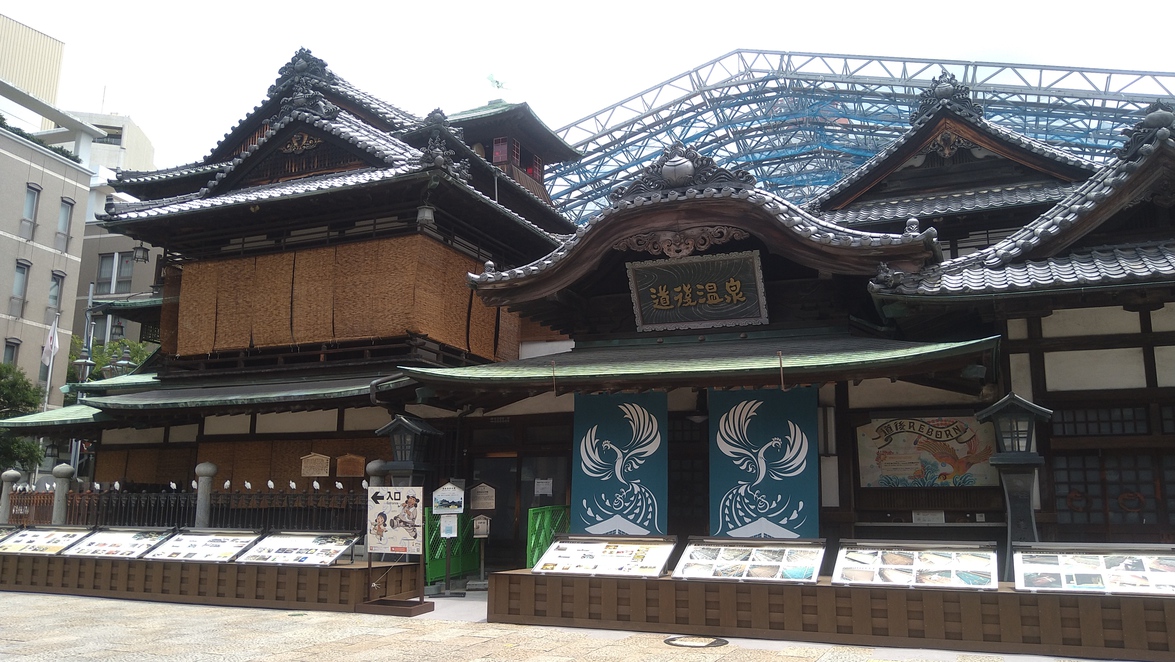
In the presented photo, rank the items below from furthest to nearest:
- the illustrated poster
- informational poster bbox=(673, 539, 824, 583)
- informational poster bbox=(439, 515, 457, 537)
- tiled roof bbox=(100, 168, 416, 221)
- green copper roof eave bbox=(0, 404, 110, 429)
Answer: green copper roof eave bbox=(0, 404, 110, 429) → tiled roof bbox=(100, 168, 416, 221) → the illustrated poster → informational poster bbox=(439, 515, 457, 537) → informational poster bbox=(673, 539, 824, 583)

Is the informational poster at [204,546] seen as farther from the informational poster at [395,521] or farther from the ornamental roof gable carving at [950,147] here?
the ornamental roof gable carving at [950,147]

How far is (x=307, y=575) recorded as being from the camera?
39.1 ft

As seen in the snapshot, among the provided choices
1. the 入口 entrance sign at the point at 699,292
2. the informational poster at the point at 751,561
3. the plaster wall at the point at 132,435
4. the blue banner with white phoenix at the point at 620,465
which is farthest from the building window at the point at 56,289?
the informational poster at the point at 751,561

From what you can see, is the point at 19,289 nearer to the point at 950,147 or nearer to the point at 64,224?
the point at 64,224

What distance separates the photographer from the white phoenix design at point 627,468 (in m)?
13.0

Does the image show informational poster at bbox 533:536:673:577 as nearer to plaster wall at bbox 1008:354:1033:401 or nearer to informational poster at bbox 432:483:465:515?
informational poster at bbox 432:483:465:515

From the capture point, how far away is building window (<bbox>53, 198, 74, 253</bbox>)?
39688 millimetres

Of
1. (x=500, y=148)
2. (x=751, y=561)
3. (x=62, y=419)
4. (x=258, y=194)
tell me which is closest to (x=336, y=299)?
(x=258, y=194)

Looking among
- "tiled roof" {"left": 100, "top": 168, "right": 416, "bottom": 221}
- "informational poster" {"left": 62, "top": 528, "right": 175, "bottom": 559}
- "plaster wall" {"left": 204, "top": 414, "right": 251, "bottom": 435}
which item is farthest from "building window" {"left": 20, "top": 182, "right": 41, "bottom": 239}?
"informational poster" {"left": 62, "top": 528, "right": 175, "bottom": 559}

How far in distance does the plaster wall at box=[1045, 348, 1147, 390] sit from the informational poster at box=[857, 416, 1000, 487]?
1.14 meters

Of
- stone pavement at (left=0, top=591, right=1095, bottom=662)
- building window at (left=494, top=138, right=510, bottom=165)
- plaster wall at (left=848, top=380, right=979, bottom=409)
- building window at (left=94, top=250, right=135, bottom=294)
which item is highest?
building window at (left=94, top=250, right=135, bottom=294)

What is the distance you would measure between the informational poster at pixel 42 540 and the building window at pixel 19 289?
90.5 ft

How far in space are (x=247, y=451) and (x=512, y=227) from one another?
7.57m

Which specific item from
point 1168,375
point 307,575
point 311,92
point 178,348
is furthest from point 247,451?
point 1168,375
